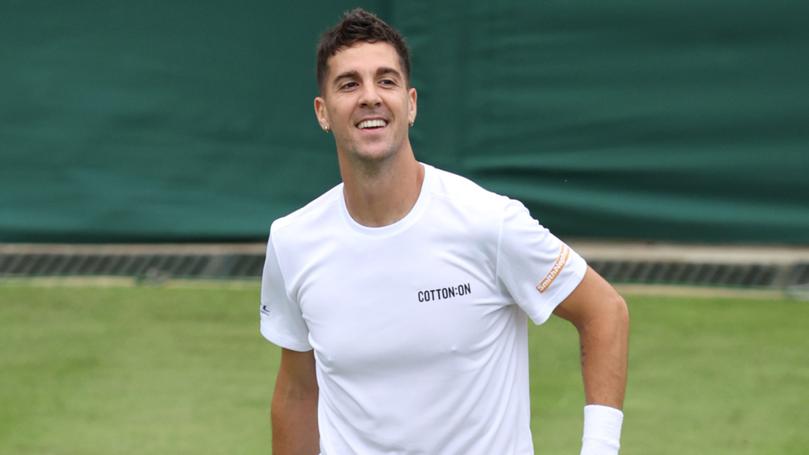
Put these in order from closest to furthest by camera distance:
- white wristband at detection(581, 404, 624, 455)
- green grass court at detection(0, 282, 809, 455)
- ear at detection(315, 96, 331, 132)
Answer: white wristband at detection(581, 404, 624, 455), ear at detection(315, 96, 331, 132), green grass court at detection(0, 282, 809, 455)

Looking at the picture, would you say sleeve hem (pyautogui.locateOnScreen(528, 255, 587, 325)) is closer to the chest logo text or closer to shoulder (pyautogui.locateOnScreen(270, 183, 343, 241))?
the chest logo text

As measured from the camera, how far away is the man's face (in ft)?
11.9

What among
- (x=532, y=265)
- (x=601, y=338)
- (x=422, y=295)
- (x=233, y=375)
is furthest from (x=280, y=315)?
(x=233, y=375)

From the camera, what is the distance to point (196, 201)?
27.0ft

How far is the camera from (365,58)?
370cm

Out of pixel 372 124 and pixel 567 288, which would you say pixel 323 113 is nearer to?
pixel 372 124

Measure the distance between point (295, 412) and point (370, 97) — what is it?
0.91 m

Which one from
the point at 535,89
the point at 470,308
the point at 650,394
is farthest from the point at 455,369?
the point at 535,89

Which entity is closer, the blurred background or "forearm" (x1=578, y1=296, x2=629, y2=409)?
"forearm" (x1=578, y1=296, x2=629, y2=409)

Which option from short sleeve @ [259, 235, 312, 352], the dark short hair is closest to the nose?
the dark short hair

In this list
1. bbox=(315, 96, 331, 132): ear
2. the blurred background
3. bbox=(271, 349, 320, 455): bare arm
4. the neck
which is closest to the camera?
the neck

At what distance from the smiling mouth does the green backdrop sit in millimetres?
4174

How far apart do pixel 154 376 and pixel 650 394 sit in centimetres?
208

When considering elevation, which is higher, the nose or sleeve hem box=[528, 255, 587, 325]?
the nose
